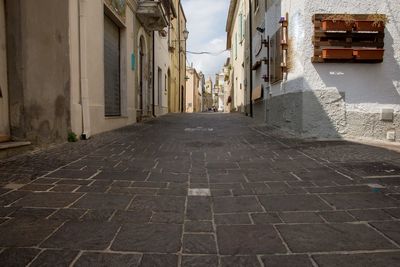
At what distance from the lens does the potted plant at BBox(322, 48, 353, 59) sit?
6668mm

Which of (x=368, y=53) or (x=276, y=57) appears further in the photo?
(x=276, y=57)

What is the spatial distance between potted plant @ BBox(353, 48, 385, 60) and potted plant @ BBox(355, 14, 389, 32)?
362mm

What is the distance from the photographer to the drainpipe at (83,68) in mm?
6754

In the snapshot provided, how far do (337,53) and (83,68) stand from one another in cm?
469

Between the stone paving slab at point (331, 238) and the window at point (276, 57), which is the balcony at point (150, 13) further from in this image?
the stone paving slab at point (331, 238)

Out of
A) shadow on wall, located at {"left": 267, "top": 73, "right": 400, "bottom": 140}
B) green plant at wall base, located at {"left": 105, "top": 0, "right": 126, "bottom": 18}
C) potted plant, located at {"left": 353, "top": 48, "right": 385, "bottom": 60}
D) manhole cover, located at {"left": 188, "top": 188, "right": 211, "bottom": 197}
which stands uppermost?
green plant at wall base, located at {"left": 105, "top": 0, "right": 126, "bottom": 18}

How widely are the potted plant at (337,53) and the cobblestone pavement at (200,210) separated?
2222 millimetres

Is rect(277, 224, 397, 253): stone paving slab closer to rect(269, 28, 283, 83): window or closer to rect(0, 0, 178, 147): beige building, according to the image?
→ rect(0, 0, 178, 147): beige building

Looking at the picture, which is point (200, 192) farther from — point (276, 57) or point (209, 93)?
point (209, 93)

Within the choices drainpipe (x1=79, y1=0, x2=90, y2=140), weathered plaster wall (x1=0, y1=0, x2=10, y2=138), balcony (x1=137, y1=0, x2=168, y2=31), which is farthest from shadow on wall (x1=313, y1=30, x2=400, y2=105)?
balcony (x1=137, y1=0, x2=168, y2=31)

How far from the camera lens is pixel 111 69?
959 centimetres

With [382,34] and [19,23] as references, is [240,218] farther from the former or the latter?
[382,34]

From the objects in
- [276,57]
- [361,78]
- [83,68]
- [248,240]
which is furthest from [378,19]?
[248,240]

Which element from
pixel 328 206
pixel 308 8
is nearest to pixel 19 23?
pixel 308 8
